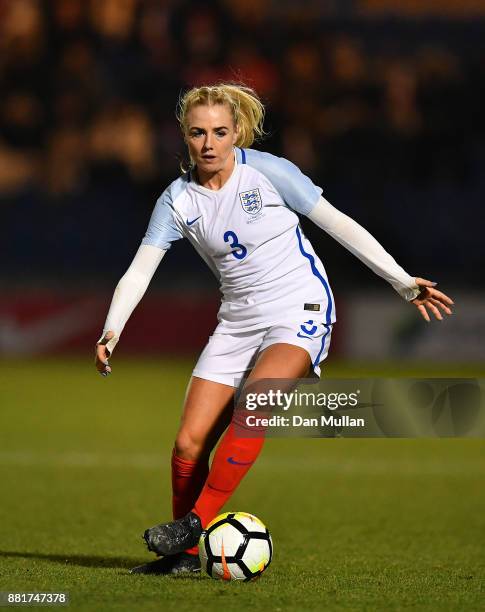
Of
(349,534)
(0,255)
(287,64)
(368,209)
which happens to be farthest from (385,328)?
(349,534)

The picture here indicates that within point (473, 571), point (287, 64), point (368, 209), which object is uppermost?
point (287, 64)

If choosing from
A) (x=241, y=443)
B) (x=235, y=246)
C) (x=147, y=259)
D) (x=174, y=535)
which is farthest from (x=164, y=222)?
(x=174, y=535)

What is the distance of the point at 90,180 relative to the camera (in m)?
14.3

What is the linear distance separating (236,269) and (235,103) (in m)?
0.67

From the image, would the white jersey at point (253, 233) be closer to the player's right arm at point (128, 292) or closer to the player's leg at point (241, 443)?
the player's right arm at point (128, 292)

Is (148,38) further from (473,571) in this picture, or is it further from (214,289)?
(473,571)

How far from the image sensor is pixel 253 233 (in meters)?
4.65

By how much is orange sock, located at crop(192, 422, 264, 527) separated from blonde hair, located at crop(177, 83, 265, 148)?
120 centimetres

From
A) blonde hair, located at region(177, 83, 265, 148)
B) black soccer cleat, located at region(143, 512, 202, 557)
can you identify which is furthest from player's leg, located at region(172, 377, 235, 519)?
blonde hair, located at region(177, 83, 265, 148)

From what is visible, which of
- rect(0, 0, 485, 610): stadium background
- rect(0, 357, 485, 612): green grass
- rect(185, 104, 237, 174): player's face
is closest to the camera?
rect(0, 357, 485, 612): green grass

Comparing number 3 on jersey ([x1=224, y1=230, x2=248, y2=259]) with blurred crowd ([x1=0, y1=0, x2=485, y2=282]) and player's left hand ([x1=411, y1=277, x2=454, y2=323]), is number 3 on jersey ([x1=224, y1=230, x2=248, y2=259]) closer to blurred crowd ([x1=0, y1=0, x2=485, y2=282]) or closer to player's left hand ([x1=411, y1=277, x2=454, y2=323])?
player's left hand ([x1=411, y1=277, x2=454, y2=323])

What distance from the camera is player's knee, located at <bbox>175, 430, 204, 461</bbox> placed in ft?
15.4

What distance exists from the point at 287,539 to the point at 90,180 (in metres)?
9.23

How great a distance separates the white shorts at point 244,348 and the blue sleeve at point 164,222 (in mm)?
458
